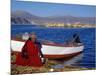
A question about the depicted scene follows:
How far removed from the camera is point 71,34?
2.45 metres

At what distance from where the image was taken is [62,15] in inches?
95.7

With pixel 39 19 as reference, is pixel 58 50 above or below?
below

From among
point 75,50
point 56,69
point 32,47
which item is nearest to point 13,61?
point 32,47

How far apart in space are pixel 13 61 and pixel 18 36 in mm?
266

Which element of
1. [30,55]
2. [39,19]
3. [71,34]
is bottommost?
[30,55]

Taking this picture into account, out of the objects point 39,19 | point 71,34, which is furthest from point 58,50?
point 39,19

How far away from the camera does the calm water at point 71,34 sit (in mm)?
2280

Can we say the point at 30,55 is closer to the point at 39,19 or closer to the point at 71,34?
the point at 39,19

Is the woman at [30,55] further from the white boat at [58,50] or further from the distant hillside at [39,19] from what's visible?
the distant hillside at [39,19]

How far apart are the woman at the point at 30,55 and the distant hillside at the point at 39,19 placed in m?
0.17

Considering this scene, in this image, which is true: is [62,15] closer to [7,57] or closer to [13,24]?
[13,24]

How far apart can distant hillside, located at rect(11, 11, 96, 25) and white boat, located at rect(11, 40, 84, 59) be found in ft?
0.76

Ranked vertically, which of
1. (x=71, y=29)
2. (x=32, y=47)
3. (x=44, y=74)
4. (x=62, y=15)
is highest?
(x=62, y=15)

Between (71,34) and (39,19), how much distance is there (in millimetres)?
411
